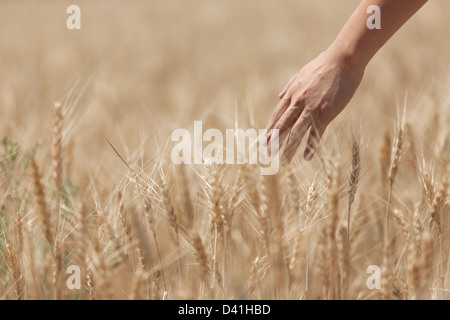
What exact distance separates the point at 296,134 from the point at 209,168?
209 millimetres

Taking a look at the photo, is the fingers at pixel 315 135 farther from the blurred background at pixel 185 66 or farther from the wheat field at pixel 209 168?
the blurred background at pixel 185 66

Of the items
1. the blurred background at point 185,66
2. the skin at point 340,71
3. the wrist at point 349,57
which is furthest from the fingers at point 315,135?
the blurred background at point 185,66

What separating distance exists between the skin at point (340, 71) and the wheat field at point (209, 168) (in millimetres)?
77

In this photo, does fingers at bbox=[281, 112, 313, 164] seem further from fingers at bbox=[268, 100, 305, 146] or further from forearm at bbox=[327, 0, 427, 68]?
forearm at bbox=[327, 0, 427, 68]

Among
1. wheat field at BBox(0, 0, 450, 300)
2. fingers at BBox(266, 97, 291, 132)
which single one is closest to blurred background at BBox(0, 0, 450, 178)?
wheat field at BBox(0, 0, 450, 300)

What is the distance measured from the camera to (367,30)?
3.54 ft

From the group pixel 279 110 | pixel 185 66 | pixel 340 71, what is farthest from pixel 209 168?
pixel 185 66

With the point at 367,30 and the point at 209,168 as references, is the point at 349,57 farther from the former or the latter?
the point at 209,168

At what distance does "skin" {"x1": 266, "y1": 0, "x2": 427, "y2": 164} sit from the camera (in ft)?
3.52

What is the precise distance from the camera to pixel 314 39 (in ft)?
18.4

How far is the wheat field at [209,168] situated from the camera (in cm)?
106

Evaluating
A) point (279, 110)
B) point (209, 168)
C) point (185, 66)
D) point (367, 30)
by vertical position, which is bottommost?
point (209, 168)
